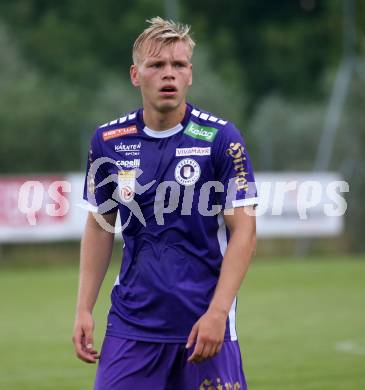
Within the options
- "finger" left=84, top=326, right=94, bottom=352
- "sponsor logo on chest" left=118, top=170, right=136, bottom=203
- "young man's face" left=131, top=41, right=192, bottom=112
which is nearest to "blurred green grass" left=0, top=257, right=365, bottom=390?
"finger" left=84, top=326, right=94, bottom=352

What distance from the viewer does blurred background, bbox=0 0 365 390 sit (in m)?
12.0

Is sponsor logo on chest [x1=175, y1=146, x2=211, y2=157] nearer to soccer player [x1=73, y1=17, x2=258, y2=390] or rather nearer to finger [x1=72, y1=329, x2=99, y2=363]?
soccer player [x1=73, y1=17, x2=258, y2=390]

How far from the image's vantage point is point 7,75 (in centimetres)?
3772

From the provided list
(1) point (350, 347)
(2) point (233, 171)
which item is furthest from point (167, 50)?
(1) point (350, 347)

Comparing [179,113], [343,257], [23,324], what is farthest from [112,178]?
[343,257]

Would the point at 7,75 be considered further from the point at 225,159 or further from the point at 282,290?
the point at 225,159

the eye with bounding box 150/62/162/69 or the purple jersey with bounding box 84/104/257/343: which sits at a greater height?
the eye with bounding box 150/62/162/69

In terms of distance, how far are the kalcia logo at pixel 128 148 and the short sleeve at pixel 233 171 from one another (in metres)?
0.36

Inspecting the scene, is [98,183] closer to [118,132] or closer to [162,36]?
[118,132]

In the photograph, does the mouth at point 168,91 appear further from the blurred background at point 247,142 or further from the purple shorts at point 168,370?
the blurred background at point 247,142

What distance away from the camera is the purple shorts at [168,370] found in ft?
15.4

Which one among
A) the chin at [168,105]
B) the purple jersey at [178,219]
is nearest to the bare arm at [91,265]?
the purple jersey at [178,219]

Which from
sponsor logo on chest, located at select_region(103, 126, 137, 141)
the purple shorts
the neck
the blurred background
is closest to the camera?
the purple shorts

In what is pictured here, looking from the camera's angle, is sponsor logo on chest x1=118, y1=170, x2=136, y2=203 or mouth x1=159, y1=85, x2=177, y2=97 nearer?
mouth x1=159, y1=85, x2=177, y2=97
